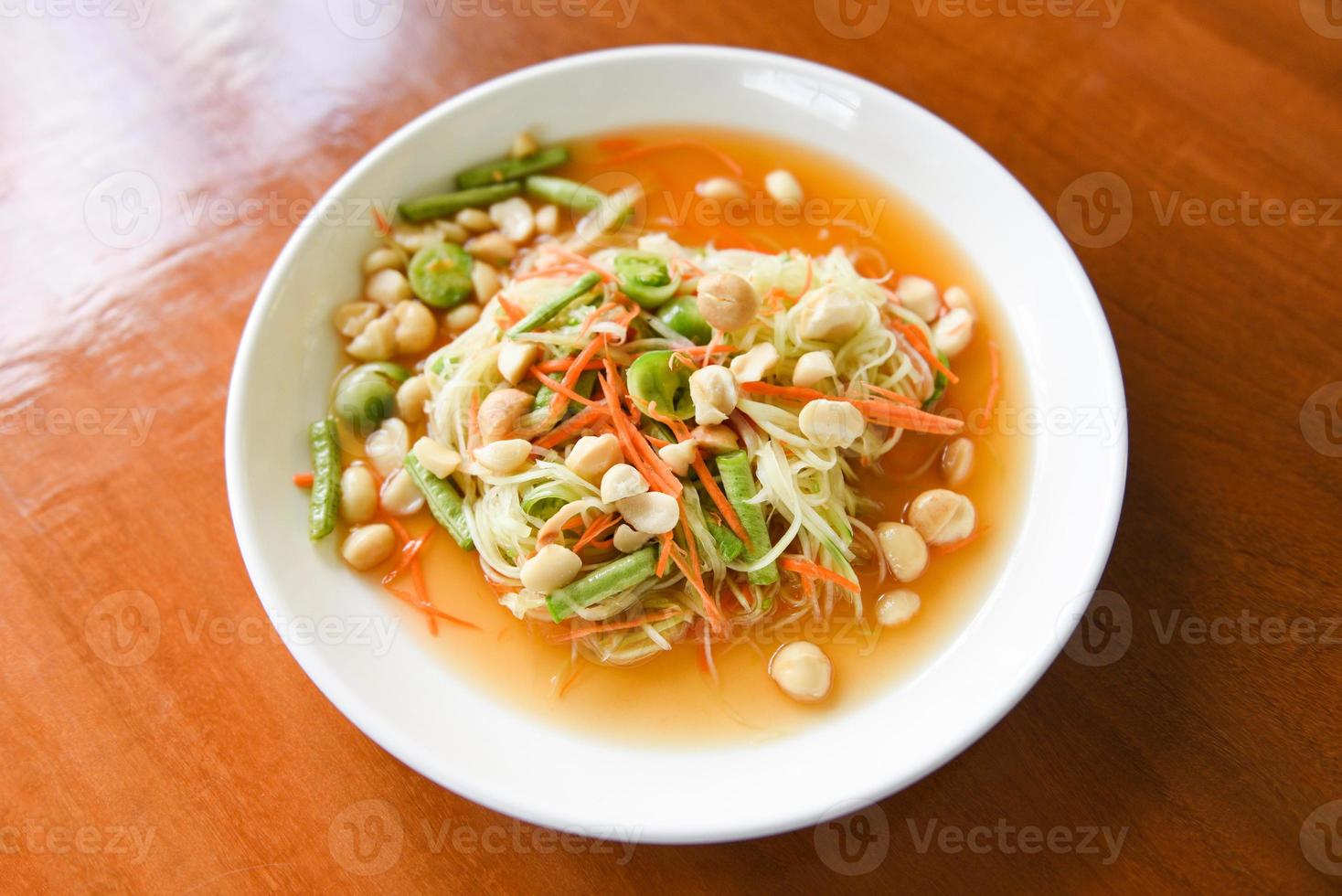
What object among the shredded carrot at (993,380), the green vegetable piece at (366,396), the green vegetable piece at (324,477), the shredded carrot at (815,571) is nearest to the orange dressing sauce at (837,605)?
the shredded carrot at (993,380)

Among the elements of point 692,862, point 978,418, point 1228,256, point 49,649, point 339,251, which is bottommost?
point 692,862

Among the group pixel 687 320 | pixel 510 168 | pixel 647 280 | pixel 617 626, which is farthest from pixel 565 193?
pixel 617 626

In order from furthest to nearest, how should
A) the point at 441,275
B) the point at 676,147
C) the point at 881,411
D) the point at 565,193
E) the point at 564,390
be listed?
the point at 676,147 → the point at 565,193 → the point at 441,275 → the point at 881,411 → the point at 564,390

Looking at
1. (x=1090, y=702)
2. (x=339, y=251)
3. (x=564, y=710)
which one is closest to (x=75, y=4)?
(x=339, y=251)

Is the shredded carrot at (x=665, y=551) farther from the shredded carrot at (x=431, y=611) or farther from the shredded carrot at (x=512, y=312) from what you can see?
the shredded carrot at (x=512, y=312)

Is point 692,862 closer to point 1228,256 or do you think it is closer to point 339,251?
point 339,251

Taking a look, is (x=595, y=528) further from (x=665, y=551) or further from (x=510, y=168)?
(x=510, y=168)
